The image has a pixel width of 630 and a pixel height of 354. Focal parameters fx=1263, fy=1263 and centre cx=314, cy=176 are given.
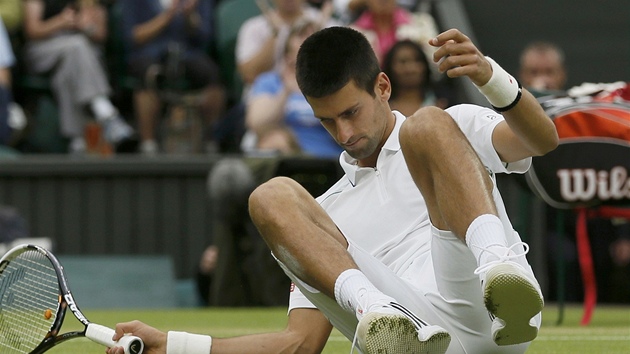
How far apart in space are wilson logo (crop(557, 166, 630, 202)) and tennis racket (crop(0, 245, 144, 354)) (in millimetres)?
3375

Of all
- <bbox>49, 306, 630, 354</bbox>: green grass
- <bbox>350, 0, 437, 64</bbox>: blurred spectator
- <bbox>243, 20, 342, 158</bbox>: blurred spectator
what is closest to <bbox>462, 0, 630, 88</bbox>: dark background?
<bbox>350, 0, 437, 64</bbox>: blurred spectator

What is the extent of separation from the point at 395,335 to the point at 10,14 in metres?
8.34

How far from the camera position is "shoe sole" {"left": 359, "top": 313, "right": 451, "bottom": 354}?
3602 mm

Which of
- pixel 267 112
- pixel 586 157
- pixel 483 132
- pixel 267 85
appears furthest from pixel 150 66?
pixel 483 132

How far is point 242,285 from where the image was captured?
30.8 feet

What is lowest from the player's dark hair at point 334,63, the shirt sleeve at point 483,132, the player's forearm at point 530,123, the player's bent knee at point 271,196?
the player's bent knee at point 271,196

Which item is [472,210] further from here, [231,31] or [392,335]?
[231,31]

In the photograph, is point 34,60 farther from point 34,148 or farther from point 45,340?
point 45,340

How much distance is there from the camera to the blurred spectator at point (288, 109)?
10.2 m

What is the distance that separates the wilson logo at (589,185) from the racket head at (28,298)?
11.1 ft

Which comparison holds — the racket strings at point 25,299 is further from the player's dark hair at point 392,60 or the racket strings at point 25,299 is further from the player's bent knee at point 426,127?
the player's dark hair at point 392,60

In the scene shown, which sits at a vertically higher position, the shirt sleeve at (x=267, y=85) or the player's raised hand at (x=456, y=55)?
the player's raised hand at (x=456, y=55)

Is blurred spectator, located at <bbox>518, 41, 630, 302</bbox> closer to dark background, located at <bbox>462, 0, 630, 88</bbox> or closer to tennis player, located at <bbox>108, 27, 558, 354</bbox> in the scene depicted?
dark background, located at <bbox>462, 0, 630, 88</bbox>

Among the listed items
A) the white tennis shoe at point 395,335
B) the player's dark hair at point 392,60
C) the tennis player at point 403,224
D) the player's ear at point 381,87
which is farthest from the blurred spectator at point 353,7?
the white tennis shoe at point 395,335
